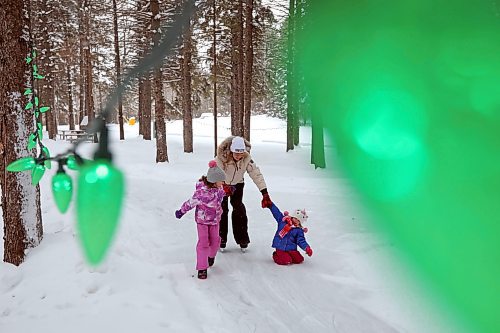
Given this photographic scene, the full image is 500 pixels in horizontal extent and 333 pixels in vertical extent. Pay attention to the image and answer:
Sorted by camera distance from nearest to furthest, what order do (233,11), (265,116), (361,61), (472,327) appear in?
1. (472,327)
2. (361,61)
3. (233,11)
4. (265,116)

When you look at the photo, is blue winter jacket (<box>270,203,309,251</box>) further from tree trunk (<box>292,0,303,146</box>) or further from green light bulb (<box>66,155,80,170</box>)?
tree trunk (<box>292,0,303,146</box>)

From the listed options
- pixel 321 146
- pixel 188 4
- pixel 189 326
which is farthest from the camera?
pixel 321 146

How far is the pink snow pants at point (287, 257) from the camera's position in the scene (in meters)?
5.63

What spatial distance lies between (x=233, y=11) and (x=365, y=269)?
44.3 feet

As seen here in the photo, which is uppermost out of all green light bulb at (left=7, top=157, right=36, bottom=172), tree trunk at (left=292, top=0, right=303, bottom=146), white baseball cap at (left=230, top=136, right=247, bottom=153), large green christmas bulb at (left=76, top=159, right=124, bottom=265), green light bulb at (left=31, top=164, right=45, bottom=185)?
tree trunk at (left=292, top=0, right=303, bottom=146)

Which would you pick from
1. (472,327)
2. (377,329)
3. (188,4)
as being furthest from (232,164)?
(188,4)

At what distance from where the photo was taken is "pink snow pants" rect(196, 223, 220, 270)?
203 inches

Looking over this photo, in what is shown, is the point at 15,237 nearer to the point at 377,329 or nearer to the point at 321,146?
the point at 377,329

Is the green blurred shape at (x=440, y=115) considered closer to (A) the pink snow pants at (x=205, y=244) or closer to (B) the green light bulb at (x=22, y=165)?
(A) the pink snow pants at (x=205, y=244)

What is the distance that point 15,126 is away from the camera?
486 cm

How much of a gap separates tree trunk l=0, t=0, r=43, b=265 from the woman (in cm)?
252

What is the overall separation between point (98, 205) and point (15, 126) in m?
4.39

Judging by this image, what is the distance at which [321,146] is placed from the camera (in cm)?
1422

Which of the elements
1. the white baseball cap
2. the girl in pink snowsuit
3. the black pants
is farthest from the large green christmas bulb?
the black pants
